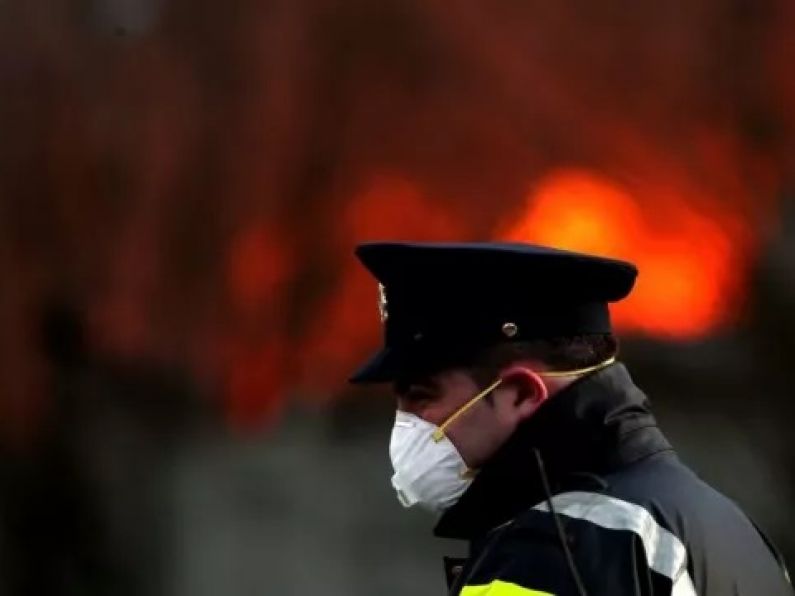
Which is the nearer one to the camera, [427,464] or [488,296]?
[488,296]

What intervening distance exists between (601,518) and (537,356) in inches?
9.9

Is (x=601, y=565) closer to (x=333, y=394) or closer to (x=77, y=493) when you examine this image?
(x=333, y=394)

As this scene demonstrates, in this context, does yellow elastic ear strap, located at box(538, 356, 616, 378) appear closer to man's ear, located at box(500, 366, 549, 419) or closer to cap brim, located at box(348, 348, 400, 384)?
man's ear, located at box(500, 366, 549, 419)

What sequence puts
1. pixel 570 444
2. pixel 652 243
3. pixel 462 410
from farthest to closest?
pixel 652 243
pixel 462 410
pixel 570 444

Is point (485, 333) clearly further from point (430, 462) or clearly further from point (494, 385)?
point (430, 462)

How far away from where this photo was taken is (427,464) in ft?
5.55

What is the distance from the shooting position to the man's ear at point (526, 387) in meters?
1.55

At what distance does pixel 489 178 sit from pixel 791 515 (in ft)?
4.07

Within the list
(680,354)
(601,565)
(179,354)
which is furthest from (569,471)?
(179,354)

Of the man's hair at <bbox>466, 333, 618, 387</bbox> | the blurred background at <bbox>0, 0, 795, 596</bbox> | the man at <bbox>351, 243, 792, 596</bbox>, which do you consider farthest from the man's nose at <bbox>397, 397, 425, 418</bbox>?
the blurred background at <bbox>0, 0, 795, 596</bbox>

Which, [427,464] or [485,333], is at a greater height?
[485,333]

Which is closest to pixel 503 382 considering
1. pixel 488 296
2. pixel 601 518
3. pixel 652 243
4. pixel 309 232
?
pixel 488 296

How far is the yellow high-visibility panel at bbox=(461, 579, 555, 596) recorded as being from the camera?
137 centimetres

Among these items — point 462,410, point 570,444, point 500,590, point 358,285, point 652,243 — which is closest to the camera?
point 500,590
